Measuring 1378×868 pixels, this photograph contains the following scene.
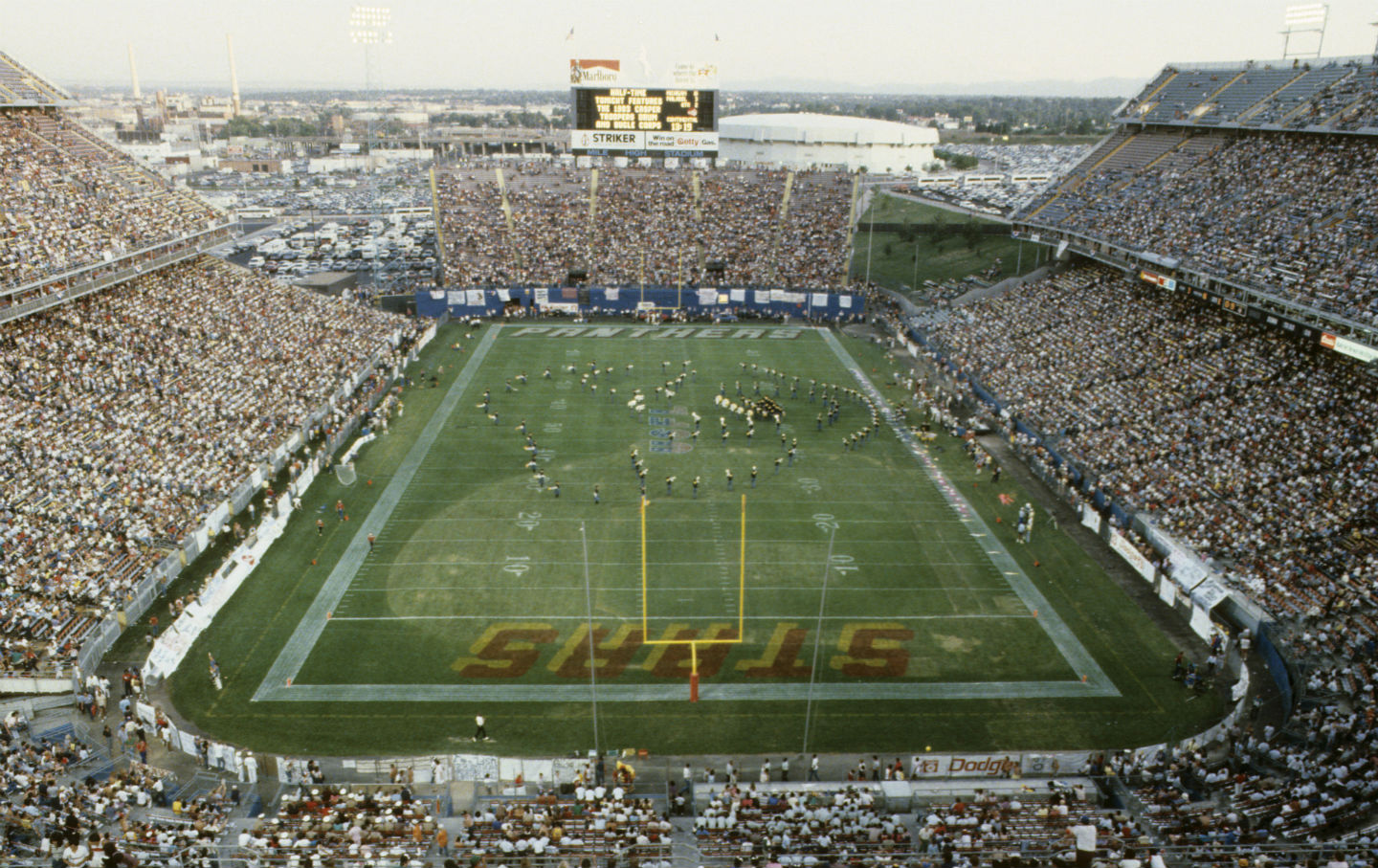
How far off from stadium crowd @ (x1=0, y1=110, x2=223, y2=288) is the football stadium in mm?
209

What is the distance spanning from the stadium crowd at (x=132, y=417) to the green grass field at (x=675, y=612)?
3.19m


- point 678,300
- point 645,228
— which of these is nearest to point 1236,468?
point 678,300

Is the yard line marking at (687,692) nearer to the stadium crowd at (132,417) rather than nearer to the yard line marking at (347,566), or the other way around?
the yard line marking at (347,566)

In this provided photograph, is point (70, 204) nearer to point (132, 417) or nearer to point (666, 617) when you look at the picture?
point (132, 417)

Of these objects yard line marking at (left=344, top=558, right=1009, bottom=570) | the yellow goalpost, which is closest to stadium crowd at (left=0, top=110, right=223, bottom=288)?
yard line marking at (left=344, top=558, right=1009, bottom=570)

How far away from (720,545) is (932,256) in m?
47.5

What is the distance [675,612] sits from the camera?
80.4ft

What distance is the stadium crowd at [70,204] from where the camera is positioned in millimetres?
33812

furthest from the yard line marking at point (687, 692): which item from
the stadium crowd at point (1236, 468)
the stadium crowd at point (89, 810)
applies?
the stadium crowd at point (89, 810)

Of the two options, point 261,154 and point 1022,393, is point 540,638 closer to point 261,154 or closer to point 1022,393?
point 1022,393

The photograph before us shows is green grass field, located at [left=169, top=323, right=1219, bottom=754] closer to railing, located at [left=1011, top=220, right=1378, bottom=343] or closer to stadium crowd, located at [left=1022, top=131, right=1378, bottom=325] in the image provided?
railing, located at [left=1011, top=220, right=1378, bottom=343]

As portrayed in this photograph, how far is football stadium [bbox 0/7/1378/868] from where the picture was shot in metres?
16.7

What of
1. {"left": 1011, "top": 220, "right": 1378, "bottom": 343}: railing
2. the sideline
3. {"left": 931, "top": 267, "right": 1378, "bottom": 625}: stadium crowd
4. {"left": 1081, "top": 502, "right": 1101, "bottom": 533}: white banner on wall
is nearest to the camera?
the sideline

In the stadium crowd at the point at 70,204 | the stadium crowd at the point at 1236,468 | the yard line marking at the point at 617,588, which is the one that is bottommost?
the yard line marking at the point at 617,588
